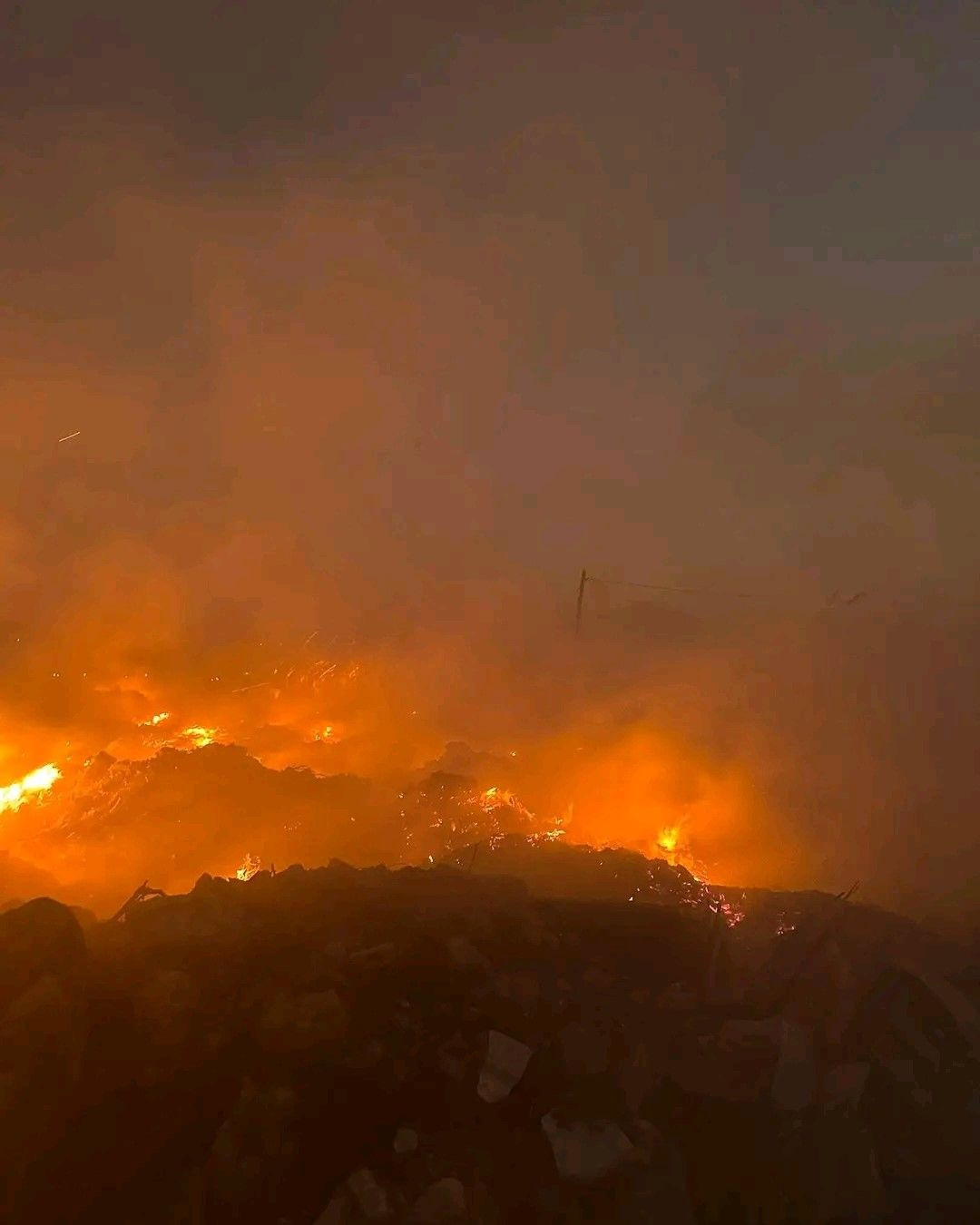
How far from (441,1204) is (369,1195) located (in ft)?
2.38

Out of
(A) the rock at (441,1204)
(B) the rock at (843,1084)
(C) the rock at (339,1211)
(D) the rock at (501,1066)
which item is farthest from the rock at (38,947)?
(B) the rock at (843,1084)

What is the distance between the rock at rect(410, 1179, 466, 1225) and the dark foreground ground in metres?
0.03

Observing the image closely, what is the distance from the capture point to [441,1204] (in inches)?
287

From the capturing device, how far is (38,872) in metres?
17.1

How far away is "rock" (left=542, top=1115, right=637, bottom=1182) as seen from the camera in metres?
7.85

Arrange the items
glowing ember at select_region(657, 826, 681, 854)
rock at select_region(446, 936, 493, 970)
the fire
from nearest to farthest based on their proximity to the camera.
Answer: rock at select_region(446, 936, 493, 970)
glowing ember at select_region(657, 826, 681, 854)
the fire

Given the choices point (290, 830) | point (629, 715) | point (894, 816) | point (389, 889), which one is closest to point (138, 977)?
point (389, 889)

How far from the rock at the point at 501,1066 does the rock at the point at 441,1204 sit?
3.58 feet

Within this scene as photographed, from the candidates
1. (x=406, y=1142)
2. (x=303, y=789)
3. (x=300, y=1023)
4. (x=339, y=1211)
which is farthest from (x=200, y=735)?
(x=339, y=1211)

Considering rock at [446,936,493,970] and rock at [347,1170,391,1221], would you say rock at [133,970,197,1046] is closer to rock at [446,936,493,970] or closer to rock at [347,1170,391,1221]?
rock at [347,1170,391,1221]

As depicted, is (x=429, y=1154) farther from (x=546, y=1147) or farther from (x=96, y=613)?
(x=96, y=613)

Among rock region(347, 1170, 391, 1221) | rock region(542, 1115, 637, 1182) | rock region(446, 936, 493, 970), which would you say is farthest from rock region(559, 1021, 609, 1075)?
rock region(347, 1170, 391, 1221)

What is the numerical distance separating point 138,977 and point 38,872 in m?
9.62

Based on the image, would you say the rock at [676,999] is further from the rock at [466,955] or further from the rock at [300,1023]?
the rock at [300,1023]
